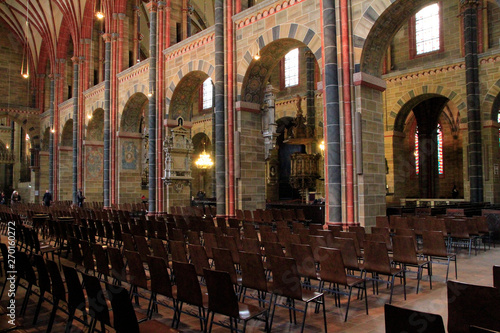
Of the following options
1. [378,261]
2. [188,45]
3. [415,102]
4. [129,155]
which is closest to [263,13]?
[188,45]

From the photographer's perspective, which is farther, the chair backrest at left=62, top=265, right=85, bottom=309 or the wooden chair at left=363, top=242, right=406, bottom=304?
the wooden chair at left=363, top=242, right=406, bottom=304

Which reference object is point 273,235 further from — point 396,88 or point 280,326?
point 396,88

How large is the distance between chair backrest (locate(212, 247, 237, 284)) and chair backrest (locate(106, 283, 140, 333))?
1975 millimetres

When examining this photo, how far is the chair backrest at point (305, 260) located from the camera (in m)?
5.40

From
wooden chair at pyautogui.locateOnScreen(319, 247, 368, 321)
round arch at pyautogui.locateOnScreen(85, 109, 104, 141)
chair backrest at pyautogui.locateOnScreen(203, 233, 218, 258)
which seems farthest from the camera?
round arch at pyautogui.locateOnScreen(85, 109, 104, 141)

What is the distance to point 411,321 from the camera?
268 centimetres

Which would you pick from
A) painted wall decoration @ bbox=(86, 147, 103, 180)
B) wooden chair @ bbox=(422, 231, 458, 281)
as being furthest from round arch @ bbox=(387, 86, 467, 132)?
painted wall decoration @ bbox=(86, 147, 103, 180)

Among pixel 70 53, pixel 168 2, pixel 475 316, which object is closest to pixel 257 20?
pixel 168 2

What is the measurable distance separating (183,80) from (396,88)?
1066 cm

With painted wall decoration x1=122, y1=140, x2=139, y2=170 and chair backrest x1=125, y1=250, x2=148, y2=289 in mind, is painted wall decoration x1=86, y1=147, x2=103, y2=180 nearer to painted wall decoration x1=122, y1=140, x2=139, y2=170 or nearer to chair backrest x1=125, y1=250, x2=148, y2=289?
painted wall decoration x1=122, y1=140, x2=139, y2=170

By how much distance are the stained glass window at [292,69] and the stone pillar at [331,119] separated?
14143 millimetres

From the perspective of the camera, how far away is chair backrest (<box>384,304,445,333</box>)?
2.57 metres

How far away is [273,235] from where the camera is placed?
711cm

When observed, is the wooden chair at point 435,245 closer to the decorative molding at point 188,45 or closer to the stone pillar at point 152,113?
the decorative molding at point 188,45
